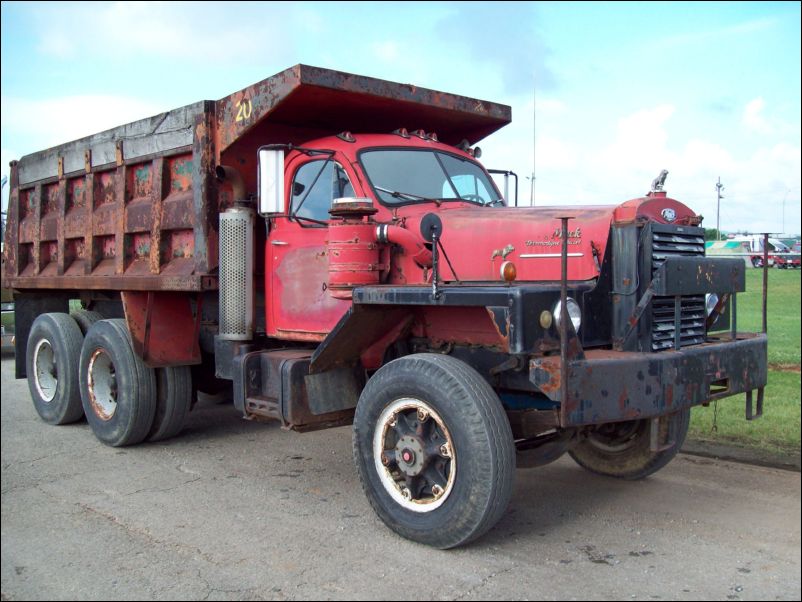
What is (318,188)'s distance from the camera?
18.7 feet

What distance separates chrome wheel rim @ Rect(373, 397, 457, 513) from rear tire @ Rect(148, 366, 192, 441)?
319 cm

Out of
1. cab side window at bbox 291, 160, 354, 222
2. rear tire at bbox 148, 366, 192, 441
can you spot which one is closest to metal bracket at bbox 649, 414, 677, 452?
cab side window at bbox 291, 160, 354, 222

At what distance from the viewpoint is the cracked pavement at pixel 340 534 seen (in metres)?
3.93

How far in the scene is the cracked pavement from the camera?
12.9 feet

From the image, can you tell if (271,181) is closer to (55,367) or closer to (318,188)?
(318,188)

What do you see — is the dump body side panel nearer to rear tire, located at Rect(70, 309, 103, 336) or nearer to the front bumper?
rear tire, located at Rect(70, 309, 103, 336)

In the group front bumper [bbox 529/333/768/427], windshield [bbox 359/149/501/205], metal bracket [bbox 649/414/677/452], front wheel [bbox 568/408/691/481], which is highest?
windshield [bbox 359/149/501/205]

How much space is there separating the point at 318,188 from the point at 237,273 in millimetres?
965

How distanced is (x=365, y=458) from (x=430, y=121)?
10.2 ft

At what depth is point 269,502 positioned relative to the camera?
536cm

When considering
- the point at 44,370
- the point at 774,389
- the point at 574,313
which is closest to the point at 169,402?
the point at 44,370

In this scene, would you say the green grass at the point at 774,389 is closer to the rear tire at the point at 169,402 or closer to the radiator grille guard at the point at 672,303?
the radiator grille guard at the point at 672,303

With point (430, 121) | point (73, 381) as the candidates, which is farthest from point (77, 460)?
point (430, 121)

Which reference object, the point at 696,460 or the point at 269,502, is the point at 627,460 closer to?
the point at 696,460
